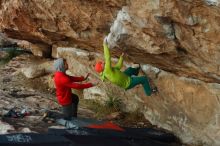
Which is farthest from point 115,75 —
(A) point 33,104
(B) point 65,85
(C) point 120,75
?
(A) point 33,104

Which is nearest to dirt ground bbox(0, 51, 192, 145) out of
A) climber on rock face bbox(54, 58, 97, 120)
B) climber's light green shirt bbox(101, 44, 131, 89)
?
climber on rock face bbox(54, 58, 97, 120)

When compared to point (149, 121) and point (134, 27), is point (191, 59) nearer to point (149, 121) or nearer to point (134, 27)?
point (134, 27)

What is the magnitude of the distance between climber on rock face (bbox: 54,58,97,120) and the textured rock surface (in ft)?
3.99

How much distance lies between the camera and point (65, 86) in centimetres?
1062

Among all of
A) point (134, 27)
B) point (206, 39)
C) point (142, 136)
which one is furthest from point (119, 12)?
point (142, 136)

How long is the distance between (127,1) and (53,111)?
4.04m

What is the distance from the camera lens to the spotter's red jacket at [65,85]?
10.5 metres

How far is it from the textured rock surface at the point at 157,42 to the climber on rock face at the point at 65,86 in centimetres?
122

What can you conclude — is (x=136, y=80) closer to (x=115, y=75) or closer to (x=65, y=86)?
(x=115, y=75)

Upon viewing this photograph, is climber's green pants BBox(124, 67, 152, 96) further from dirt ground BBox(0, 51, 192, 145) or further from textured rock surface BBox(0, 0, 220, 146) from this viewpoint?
dirt ground BBox(0, 51, 192, 145)

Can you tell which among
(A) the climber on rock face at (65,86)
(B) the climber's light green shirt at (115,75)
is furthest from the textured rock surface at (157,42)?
(A) the climber on rock face at (65,86)

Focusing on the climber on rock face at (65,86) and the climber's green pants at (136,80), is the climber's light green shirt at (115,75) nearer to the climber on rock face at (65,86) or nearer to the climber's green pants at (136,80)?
the climber's green pants at (136,80)

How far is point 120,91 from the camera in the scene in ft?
41.5

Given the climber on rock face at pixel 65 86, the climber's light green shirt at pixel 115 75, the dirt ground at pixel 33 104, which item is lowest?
the dirt ground at pixel 33 104
